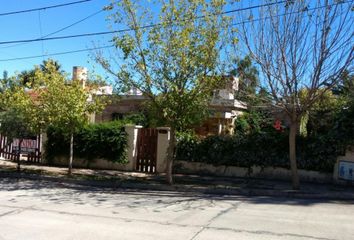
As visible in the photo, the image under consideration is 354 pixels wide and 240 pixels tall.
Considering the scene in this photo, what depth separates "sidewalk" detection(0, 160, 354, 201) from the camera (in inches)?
508

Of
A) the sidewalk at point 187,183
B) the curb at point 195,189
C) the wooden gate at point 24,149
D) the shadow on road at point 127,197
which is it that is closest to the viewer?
the shadow on road at point 127,197

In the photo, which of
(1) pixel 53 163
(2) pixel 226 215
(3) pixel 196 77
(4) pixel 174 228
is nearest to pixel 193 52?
(3) pixel 196 77

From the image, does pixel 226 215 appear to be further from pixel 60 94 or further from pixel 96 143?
pixel 96 143

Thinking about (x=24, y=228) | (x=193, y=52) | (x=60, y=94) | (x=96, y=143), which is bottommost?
(x=24, y=228)

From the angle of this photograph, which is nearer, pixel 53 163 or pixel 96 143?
pixel 96 143

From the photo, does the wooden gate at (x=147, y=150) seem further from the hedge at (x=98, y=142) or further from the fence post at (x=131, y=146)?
the hedge at (x=98, y=142)

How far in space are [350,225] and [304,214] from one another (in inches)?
49.0

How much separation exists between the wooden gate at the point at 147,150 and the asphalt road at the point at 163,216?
4.64 m

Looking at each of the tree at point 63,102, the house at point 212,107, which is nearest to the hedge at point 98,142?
the house at point 212,107

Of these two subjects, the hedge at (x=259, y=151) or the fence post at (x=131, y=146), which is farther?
the fence post at (x=131, y=146)

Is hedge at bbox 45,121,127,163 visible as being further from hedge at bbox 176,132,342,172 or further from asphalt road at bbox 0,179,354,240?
asphalt road at bbox 0,179,354,240

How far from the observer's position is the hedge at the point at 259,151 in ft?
49.5

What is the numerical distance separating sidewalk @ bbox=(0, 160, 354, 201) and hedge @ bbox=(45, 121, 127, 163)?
0.81 metres

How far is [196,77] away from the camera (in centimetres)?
1388
